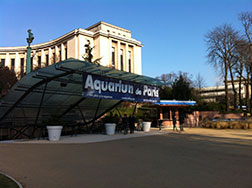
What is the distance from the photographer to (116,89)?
16125 millimetres

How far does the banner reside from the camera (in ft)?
45.6

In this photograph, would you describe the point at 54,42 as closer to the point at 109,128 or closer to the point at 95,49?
the point at 95,49

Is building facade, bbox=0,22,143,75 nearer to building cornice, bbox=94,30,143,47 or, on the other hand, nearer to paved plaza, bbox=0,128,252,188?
building cornice, bbox=94,30,143,47

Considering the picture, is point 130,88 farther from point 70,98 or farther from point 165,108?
point 165,108

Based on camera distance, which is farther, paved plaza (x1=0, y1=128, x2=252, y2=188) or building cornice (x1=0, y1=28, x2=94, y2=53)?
building cornice (x1=0, y1=28, x2=94, y2=53)

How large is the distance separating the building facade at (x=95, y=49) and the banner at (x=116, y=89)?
42174 millimetres

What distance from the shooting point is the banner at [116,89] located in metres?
13.9

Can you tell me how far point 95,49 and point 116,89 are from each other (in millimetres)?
54294

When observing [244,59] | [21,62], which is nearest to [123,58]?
[21,62]

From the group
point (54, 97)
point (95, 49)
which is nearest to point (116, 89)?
point (54, 97)

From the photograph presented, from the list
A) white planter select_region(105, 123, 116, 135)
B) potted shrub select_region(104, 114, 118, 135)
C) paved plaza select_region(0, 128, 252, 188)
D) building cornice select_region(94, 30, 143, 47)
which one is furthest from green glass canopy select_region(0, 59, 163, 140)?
building cornice select_region(94, 30, 143, 47)

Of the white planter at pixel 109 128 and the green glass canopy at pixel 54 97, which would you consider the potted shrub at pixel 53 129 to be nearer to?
the green glass canopy at pixel 54 97

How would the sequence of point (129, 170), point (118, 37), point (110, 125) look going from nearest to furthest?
point (129, 170), point (110, 125), point (118, 37)

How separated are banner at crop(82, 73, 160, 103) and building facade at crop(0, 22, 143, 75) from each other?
4217cm
